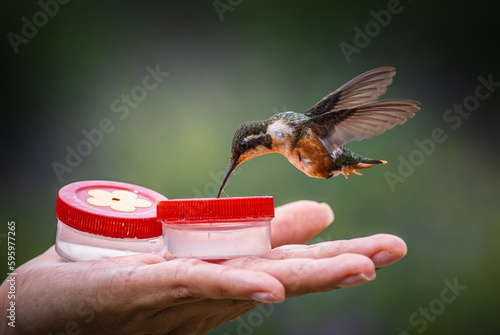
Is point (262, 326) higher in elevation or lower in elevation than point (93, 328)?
lower

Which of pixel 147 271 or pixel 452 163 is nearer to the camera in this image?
pixel 147 271

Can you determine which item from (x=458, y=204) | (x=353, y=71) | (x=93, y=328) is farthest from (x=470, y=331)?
(x=93, y=328)

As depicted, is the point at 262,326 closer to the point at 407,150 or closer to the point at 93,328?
the point at 407,150


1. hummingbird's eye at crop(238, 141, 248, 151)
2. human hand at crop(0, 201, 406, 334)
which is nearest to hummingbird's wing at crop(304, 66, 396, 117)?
hummingbird's eye at crop(238, 141, 248, 151)

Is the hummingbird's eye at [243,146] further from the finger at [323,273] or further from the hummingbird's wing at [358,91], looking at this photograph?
the finger at [323,273]

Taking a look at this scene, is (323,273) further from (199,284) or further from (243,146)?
(243,146)

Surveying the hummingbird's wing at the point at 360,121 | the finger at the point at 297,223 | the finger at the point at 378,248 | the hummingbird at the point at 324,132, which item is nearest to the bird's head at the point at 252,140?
the hummingbird at the point at 324,132

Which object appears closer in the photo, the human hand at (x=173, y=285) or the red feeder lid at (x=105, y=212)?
the human hand at (x=173, y=285)
